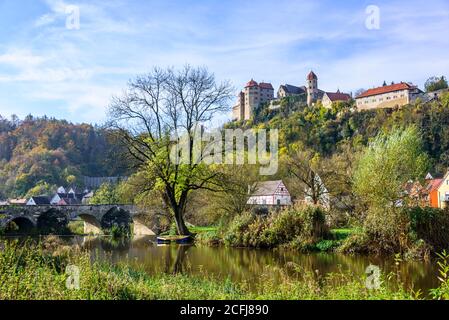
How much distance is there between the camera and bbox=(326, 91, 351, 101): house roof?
107 metres

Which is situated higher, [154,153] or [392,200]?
[154,153]

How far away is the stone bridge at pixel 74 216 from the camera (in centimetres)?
4281

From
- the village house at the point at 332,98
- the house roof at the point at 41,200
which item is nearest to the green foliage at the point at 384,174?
the house roof at the point at 41,200

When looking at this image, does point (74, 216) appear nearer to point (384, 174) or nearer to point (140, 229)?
point (140, 229)

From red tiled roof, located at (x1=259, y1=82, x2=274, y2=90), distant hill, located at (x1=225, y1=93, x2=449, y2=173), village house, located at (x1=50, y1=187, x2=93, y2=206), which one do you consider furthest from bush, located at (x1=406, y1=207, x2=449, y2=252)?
red tiled roof, located at (x1=259, y1=82, x2=274, y2=90)

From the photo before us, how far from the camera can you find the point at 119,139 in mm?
30734

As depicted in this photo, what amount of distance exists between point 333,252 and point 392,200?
3.79m

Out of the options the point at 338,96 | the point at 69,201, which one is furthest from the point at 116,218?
the point at 338,96

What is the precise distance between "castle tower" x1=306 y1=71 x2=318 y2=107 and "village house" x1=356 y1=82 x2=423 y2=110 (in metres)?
12.7

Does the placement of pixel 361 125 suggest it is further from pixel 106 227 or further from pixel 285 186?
pixel 106 227

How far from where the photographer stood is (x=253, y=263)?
19141 millimetres

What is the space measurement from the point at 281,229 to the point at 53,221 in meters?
27.0

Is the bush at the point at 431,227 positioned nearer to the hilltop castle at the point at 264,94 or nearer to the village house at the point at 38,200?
the village house at the point at 38,200
